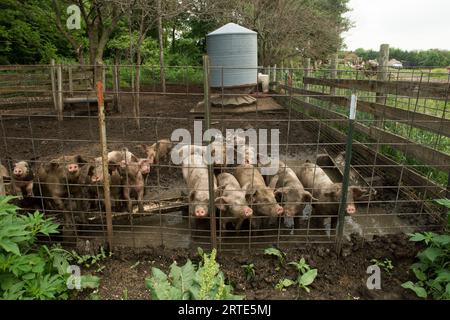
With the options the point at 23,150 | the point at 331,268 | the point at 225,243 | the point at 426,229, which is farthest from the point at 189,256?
the point at 23,150

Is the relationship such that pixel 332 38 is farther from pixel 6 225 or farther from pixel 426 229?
pixel 6 225

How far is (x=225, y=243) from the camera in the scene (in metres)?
4.62

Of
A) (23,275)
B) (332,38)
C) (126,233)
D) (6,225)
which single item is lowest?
(126,233)

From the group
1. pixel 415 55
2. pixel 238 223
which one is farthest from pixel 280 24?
pixel 415 55

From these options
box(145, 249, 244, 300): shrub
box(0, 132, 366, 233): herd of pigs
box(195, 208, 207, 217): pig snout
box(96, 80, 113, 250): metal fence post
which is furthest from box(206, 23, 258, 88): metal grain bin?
box(145, 249, 244, 300): shrub

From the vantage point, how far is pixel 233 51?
13406 mm

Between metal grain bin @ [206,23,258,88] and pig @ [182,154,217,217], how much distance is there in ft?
26.3

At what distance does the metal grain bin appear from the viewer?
43.8ft

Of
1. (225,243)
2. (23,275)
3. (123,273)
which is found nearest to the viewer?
(23,275)

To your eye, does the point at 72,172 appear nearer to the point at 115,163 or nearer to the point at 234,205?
the point at 115,163

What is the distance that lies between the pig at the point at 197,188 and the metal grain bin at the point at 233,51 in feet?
26.3

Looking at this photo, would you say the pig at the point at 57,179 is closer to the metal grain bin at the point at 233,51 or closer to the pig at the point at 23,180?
the pig at the point at 23,180

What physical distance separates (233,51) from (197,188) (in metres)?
9.49
